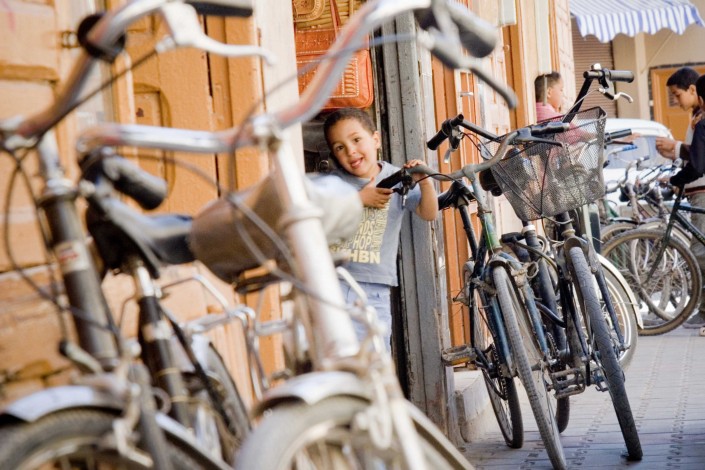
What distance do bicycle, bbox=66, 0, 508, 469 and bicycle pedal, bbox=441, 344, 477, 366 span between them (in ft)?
11.8

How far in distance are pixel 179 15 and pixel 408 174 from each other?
117 inches

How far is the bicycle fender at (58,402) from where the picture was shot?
2291 mm

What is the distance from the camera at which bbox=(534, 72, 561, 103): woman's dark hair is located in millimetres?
12312

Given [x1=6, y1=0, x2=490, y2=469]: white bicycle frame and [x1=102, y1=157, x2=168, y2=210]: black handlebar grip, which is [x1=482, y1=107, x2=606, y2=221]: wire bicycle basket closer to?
[x1=102, y1=157, x2=168, y2=210]: black handlebar grip

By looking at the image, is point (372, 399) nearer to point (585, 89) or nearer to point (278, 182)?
point (278, 182)

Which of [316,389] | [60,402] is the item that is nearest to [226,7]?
[316,389]

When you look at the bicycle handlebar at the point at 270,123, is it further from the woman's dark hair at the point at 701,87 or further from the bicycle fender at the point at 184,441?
the woman's dark hair at the point at 701,87

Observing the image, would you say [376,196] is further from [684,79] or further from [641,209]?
[641,209]

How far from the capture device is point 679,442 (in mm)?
6352

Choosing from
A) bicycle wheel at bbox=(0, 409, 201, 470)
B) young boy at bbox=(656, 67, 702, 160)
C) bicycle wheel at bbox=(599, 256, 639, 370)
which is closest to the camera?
bicycle wheel at bbox=(0, 409, 201, 470)

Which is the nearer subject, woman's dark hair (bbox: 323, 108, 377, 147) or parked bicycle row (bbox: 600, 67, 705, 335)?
woman's dark hair (bbox: 323, 108, 377, 147)

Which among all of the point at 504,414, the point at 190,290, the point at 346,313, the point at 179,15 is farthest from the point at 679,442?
the point at 179,15

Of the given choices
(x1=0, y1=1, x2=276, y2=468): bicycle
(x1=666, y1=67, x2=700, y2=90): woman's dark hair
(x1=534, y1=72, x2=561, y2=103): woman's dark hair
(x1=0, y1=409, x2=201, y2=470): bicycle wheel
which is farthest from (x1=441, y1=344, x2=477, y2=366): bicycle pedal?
(x1=534, y1=72, x2=561, y2=103): woman's dark hair

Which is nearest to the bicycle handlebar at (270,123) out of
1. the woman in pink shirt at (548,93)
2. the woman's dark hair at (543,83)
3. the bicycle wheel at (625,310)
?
the bicycle wheel at (625,310)
